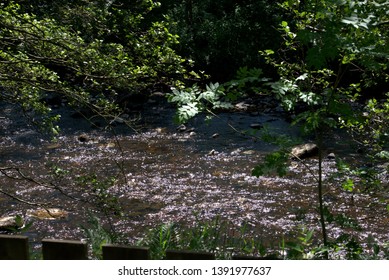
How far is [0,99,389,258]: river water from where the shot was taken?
7.68 metres

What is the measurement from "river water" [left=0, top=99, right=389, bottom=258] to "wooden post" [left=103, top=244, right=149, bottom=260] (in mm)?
2827

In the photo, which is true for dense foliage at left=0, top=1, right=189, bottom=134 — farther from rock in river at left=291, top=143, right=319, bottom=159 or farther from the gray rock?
rock in river at left=291, top=143, right=319, bottom=159

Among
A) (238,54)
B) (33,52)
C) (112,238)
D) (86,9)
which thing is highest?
(238,54)

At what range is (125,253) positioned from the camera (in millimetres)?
2148

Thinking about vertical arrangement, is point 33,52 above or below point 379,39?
above

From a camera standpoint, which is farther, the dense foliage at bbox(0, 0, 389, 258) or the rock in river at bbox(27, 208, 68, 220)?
the rock in river at bbox(27, 208, 68, 220)

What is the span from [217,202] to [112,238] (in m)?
3.95

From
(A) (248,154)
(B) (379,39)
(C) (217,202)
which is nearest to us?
(B) (379,39)

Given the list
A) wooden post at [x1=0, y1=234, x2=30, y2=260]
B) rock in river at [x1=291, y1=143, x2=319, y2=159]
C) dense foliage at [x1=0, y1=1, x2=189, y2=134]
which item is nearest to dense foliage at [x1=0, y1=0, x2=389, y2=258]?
dense foliage at [x1=0, y1=1, x2=189, y2=134]

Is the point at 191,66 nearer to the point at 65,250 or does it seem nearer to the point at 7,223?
the point at 7,223

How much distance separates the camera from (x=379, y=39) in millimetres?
2744

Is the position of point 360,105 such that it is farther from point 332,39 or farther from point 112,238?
point 332,39

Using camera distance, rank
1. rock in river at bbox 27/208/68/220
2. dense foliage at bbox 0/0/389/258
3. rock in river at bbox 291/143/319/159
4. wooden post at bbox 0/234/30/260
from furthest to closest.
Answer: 1. rock in river at bbox 291/143/319/159
2. rock in river at bbox 27/208/68/220
3. dense foliage at bbox 0/0/389/258
4. wooden post at bbox 0/234/30/260
